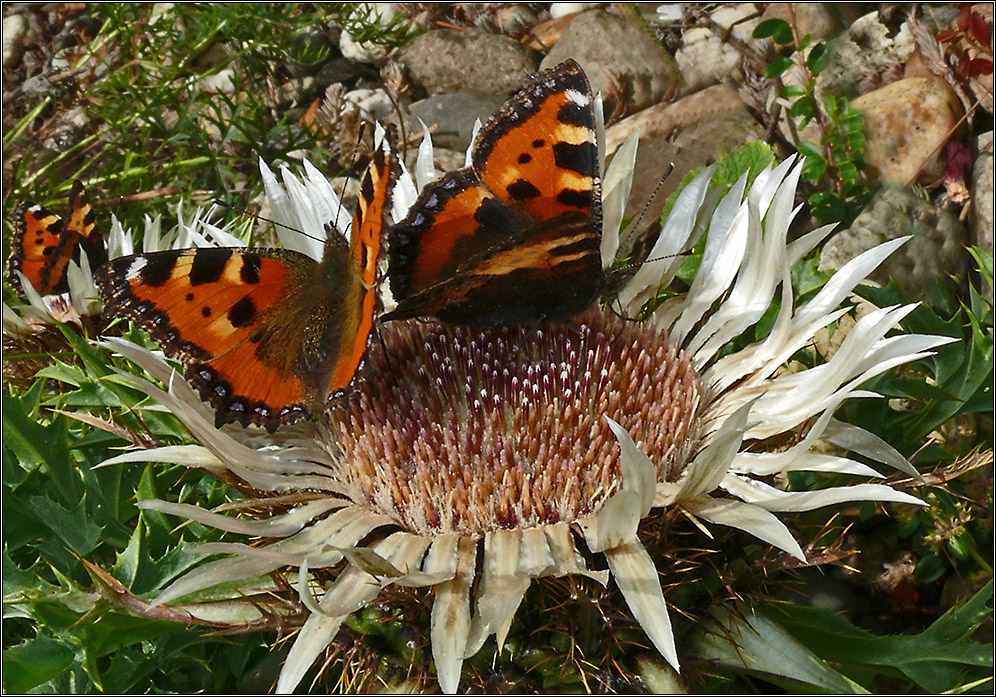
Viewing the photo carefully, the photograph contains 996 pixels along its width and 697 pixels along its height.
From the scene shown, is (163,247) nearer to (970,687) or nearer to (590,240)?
(590,240)

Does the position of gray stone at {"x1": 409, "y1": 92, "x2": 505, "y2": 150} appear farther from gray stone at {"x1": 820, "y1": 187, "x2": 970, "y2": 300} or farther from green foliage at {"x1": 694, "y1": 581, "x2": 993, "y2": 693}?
green foliage at {"x1": 694, "y1": 581, "x2": 993, "y2": 693}

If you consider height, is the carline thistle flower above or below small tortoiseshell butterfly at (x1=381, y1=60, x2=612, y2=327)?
below

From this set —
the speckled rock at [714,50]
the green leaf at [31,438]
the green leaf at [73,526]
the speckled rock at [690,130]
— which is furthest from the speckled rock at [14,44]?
the green leaf at [73,526]

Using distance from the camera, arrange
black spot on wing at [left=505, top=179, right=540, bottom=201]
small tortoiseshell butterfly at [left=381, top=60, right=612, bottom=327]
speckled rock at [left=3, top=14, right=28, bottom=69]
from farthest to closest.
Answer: speckled rock at [left=3, top=14, right=28, bottom=69]
black spot on wing at [left=505, top=179, right=540, bottom=201]
small tortoiseshell butterfly at [left=381, top=60, right=612, bottom=327]

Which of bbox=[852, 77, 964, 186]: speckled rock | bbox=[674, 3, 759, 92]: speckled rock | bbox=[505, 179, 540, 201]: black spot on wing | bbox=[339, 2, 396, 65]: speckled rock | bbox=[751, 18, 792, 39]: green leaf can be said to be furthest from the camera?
bbox=[339, 2, 396, 65]: speckled rock

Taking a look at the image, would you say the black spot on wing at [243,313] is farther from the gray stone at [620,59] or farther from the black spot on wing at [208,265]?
the gray stone at [620,59]

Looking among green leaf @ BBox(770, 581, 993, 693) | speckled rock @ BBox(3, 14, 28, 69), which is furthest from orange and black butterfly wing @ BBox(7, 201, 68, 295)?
speckled rock @ BBox(3, 14, 28, 69)

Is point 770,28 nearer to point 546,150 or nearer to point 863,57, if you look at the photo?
point 863,57
